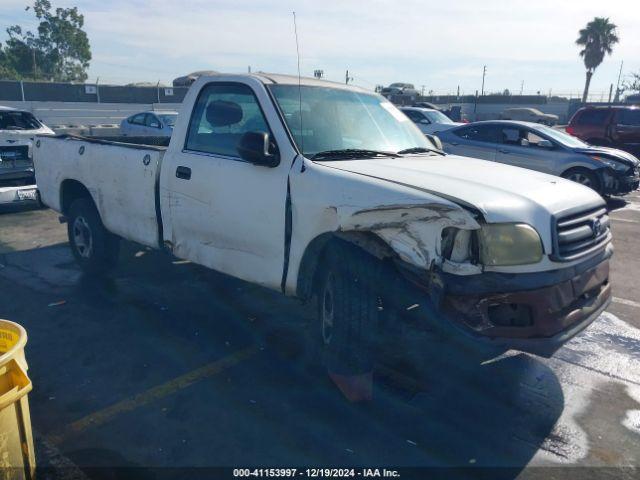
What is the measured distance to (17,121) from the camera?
31.1ft

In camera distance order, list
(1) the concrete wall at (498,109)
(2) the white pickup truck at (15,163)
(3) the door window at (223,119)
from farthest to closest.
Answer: (1) the concrete wall at (498,109) → (2) the white pickup truck at (15,163) → (3) the door window at (223,119)

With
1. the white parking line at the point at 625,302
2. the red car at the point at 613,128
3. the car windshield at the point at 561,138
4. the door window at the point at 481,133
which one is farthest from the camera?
the red car at the point at 613,128

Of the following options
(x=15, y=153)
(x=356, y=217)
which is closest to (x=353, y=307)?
(x=356, y=217)

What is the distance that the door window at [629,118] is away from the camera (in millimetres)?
16406

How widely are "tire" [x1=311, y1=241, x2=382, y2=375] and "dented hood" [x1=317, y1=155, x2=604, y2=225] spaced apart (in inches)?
21.0

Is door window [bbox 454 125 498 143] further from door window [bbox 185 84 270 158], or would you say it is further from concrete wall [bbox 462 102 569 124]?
concrete wall [bbox 462 102 569 124]

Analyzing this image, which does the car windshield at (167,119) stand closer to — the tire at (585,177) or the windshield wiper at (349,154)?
the tire at (585,177)

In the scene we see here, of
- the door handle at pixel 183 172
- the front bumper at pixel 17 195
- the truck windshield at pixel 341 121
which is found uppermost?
the truck windshield at pixel 341 121

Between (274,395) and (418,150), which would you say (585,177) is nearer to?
(418,150)

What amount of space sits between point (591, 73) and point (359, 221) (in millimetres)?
56771

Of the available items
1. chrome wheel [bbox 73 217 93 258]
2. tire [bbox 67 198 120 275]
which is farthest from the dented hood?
chrome wheel [bbox 73 217 93 258]

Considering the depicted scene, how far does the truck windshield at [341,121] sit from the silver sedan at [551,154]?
7054mm

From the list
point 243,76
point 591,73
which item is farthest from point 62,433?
point 591,73

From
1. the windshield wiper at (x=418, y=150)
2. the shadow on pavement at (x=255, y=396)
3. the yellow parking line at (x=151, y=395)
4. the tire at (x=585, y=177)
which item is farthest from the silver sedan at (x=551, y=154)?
the yellow parking line at (x=151, y=395)
